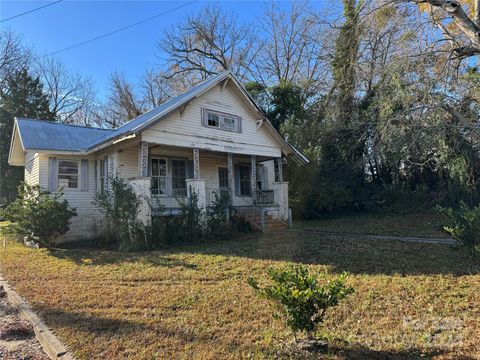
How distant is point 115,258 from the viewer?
9.23m

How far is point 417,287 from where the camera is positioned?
5652 millimetres

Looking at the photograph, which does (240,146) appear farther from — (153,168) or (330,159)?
(330,159)

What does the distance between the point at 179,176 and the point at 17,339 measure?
11.4 metres

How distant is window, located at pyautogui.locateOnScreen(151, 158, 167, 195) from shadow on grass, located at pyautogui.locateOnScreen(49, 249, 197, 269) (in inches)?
180

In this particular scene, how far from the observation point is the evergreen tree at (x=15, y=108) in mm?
28281

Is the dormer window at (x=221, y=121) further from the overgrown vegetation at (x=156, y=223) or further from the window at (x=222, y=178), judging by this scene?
the overgrown vegetation at (x=156, y=223)

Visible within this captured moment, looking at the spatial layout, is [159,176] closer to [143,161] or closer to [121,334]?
[143,161]

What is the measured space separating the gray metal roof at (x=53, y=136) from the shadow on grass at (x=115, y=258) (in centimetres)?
485

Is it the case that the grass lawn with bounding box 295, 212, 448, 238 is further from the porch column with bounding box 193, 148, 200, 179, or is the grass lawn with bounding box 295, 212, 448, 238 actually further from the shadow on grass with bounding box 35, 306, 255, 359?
the shadow on grass with bounding box 35, 306, 255, 359

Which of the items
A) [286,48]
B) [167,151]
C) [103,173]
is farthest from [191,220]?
[286,48]

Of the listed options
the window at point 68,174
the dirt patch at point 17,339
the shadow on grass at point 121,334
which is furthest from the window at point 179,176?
the shadow on grass at point 121,334

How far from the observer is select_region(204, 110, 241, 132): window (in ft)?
46.9

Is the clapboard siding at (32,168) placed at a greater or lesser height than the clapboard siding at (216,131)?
lesser

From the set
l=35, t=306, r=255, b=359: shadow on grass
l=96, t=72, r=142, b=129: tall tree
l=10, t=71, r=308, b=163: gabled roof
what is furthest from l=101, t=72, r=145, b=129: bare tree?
l=35, t=306, r=255, b=359: shadow on grass
